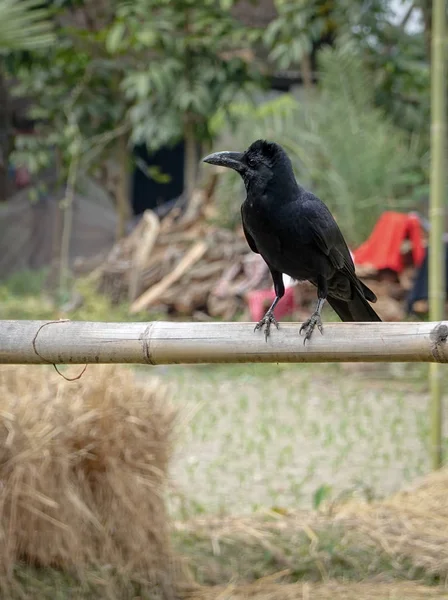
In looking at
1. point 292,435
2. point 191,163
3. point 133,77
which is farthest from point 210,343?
point 191,163

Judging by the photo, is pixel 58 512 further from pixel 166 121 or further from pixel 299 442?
pixel 166 121

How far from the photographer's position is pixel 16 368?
9.21 feet

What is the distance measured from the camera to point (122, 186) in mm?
10773

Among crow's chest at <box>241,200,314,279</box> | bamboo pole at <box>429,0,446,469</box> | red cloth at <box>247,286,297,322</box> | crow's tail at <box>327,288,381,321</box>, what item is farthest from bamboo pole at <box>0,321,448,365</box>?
red cloth at <box>247,286,297,322</box>

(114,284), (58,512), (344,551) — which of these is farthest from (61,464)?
(114,284)

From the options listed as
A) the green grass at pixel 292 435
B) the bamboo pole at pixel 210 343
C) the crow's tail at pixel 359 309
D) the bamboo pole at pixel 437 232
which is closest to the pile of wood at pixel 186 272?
the green grass at pixel 292 435

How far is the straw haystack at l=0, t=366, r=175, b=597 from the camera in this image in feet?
8.40

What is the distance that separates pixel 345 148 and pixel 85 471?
18.5 ft

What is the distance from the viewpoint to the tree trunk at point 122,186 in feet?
34.8

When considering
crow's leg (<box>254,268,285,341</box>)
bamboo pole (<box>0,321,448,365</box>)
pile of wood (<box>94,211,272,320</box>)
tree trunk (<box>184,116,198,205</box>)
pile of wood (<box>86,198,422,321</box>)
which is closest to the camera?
bamboo pole (<box>0,321,448,365</box>)

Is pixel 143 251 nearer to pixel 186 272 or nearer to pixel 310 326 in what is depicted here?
pixel 186 272

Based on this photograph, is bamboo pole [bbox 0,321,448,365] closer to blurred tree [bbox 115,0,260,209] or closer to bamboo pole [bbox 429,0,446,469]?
bamboo pole [bbox 429,0,446,469]

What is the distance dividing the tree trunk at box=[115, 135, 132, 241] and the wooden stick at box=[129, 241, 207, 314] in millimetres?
1916

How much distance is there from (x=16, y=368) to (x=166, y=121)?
666cm
